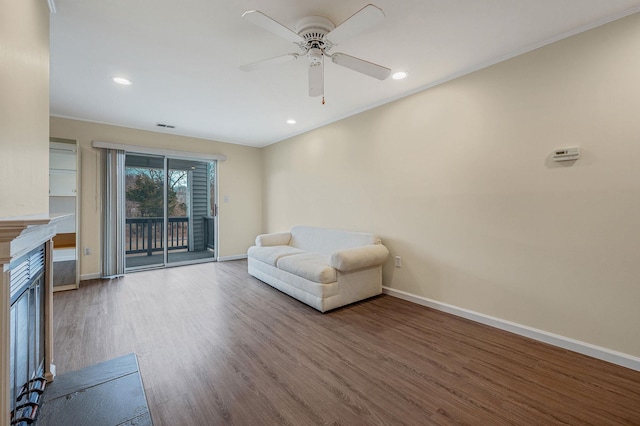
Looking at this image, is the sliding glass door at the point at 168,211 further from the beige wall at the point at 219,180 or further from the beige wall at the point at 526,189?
the beige wall at the point at 526,189

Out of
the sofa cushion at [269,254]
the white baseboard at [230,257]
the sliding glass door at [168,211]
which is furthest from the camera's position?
the white baseboard at [230,257]

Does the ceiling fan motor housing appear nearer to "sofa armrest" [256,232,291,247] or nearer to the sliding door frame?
"sofa armrest" [256,232,291,247]

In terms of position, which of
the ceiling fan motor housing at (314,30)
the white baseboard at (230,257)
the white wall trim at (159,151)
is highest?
the ceiling fan motor housing at (314,30)

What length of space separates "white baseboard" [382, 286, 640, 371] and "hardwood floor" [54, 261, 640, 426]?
0.07 m

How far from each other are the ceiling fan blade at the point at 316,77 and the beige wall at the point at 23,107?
5.59ft

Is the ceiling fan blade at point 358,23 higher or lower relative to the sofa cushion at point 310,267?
higher

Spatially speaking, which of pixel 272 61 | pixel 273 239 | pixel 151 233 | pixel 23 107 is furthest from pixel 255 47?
pixel 151 233

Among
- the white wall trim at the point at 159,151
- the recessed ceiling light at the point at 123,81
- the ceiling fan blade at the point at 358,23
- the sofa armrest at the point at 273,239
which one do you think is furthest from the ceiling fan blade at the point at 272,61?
the white wall trim at the point at 159,151

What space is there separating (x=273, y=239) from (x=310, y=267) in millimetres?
1701

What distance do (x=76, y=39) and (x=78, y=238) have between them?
3.09m

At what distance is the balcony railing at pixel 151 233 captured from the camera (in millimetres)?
5453

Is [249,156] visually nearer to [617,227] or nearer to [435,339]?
[435,339]

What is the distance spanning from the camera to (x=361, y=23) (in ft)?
5.63

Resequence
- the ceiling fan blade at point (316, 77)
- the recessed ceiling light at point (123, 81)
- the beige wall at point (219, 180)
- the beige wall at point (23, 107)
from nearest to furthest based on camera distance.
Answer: the beige wall at point (23, 107) → the ceiling fan blade at point (316, 77) → the recessed ceiling light at point (123, 81) → the beige wall at point (219, 180)
